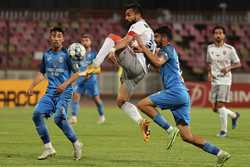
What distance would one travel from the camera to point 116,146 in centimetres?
1422

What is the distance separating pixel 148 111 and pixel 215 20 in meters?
25.4

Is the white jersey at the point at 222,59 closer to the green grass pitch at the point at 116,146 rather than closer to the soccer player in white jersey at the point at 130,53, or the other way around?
the green grass pitch at the point at 116,146

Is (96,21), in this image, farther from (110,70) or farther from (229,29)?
(229,29)

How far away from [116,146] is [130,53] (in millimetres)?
2073

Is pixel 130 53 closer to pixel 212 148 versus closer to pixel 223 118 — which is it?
pixel 212 148

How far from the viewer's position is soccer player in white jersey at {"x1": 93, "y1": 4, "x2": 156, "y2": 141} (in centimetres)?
1198

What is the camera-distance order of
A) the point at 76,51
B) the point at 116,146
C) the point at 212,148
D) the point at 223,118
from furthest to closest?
the point at 223,118 → the point at 116,146 → the point at 76,51 → the point at 212,148

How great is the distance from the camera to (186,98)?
11414 millimetres

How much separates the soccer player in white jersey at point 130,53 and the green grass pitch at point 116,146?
69cm

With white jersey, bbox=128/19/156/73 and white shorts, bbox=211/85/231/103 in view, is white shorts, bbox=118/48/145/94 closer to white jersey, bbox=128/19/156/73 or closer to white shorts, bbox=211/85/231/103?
white jersey, bbox=128/19/156/73

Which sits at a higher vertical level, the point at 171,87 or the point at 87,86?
the point at 171,87

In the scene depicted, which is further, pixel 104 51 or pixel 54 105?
pixel 54 105

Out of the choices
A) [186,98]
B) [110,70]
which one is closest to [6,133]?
[186,98]

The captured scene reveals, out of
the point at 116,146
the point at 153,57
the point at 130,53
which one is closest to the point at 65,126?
the point at 130,53
